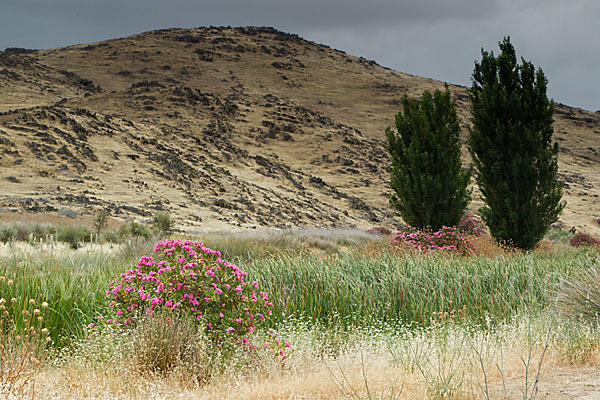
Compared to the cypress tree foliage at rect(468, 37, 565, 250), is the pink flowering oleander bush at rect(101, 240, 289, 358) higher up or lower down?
lower down

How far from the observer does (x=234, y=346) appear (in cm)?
521

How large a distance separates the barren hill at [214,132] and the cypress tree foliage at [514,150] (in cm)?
1645

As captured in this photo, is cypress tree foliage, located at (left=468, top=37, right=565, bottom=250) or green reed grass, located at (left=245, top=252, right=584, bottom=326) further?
cypress tree foliage, located at (left=468, top=37, right=565, bottom=250)

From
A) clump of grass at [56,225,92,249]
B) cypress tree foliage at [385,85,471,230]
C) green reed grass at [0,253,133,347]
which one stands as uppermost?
cypress tree foliage at [385,85,471,230]

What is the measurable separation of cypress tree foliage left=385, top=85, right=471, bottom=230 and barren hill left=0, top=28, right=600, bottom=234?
567 inches

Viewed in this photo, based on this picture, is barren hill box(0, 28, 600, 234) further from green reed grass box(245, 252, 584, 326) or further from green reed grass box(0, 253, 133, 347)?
green reed grass box(0, 253, 133, 347)

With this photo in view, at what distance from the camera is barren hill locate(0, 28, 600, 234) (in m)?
32.1

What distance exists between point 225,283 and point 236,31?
87.8 m

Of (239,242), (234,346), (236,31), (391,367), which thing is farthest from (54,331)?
(236,31)

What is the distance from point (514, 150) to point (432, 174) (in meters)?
2.47

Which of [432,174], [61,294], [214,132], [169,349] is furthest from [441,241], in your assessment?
[214,132]

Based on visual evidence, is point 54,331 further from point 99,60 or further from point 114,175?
point 99,60

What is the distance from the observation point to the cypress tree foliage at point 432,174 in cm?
1558

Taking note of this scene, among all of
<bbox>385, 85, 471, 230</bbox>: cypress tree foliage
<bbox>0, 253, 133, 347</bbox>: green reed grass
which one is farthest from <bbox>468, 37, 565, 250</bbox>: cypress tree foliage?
<bbox>0, 253, 133, 347</bbox>: green reed grass
